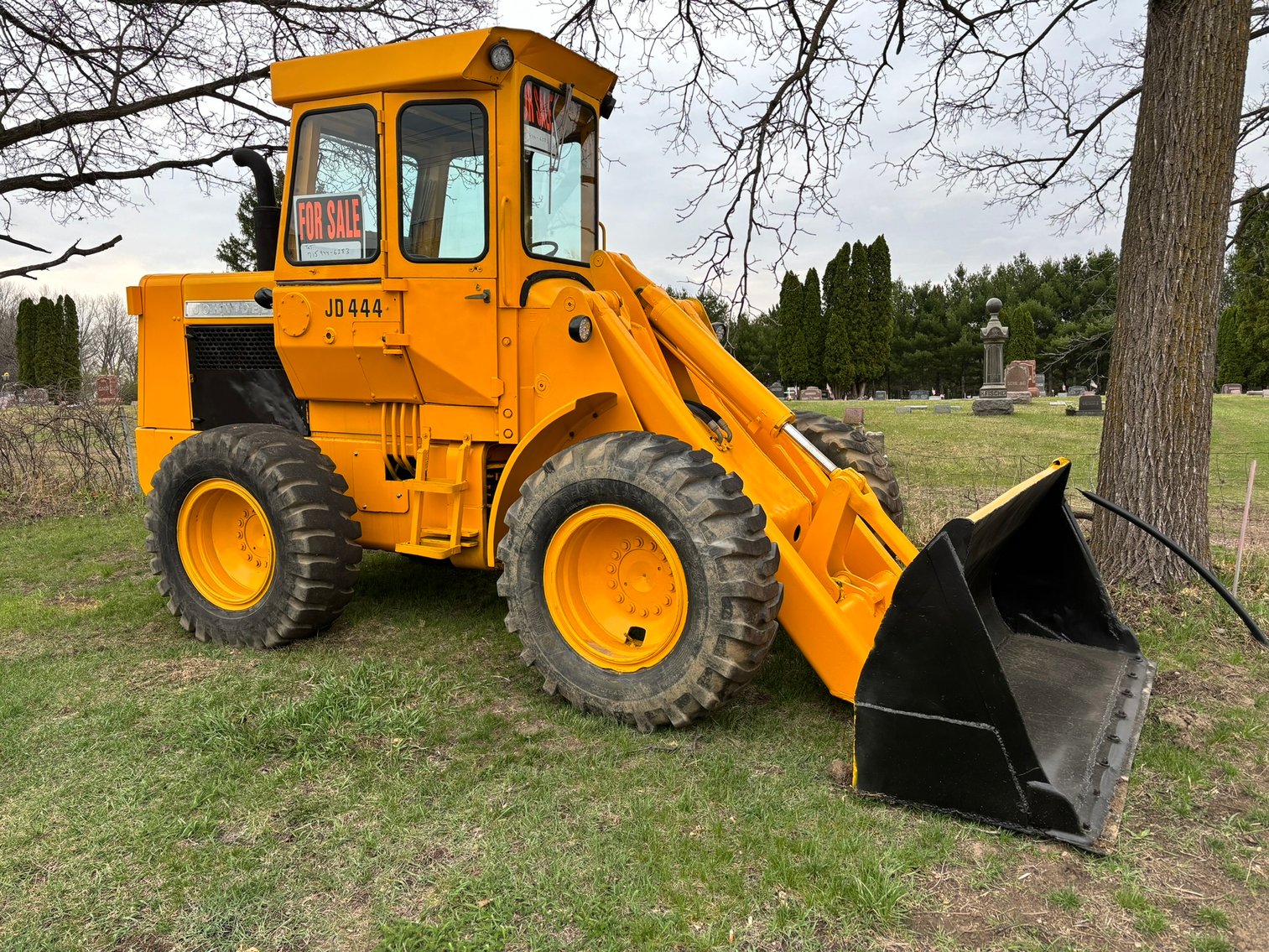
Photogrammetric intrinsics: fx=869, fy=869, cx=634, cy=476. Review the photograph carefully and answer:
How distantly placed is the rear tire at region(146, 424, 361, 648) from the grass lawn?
241mm

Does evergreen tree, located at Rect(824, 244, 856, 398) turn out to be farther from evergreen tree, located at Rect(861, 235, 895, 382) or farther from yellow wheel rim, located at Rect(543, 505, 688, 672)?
yellow wheel rim, located at Rect(543, 505, 688, 672)

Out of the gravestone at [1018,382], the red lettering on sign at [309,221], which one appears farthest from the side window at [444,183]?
the gravestone at [1018,382]

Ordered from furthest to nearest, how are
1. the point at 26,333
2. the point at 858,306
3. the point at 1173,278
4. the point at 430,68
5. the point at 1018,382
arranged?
the point at 858,306 < the point at 26,333 < the point at 1018,382 < the point at 1173,278 < the point at 430,68

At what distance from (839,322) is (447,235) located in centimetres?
3625

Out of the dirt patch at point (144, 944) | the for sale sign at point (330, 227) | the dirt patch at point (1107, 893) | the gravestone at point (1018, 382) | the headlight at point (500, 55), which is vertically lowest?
the dirt patch at point (144, 944)

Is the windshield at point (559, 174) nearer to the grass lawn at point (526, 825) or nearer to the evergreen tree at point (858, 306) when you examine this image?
Result: the grass lawn at point (526, 825)

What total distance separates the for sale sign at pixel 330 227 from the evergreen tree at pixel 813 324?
37.1m

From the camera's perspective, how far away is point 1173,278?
4699 mm

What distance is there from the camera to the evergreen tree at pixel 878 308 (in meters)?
38.2

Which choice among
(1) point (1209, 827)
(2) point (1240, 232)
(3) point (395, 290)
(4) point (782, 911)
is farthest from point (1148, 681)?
(2) point (1240, 232)

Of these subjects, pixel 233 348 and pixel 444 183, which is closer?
pixel 444 183

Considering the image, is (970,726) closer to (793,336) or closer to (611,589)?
(611,589)

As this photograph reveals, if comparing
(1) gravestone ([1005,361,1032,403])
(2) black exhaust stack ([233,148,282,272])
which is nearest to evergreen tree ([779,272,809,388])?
(1) gravestone ([1005,361,1032,403])

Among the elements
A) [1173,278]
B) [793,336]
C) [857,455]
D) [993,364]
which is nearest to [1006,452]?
[1173,278]
